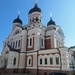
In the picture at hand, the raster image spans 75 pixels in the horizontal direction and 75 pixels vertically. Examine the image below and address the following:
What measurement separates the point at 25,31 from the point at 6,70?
29.7 ft

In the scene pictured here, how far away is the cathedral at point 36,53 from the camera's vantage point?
58.4 feet

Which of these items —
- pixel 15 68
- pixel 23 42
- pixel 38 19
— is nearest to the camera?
pixel 15 68

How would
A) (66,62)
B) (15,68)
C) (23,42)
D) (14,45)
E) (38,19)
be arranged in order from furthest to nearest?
1. (38,19)
2. (14,45)
3. (23,42)
4. (15,68)
5. (66,62)

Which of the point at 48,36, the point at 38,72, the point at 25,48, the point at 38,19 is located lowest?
the point at 38,72

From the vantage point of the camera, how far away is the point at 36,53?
69.8 ft

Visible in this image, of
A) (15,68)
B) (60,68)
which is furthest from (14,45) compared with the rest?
(60,68)

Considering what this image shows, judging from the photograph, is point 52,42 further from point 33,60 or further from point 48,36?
point 33,60

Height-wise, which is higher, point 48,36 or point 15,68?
point 48,36

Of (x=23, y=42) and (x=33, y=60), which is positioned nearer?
(x=33, y=60)

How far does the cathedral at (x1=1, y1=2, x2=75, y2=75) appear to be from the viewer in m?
17.8

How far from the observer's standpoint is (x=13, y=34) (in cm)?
2761

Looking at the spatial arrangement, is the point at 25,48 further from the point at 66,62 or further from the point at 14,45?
the point at 66,62

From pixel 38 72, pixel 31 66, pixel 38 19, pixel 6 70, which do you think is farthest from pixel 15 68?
pixel 38 19

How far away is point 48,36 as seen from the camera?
24391 millimetres
